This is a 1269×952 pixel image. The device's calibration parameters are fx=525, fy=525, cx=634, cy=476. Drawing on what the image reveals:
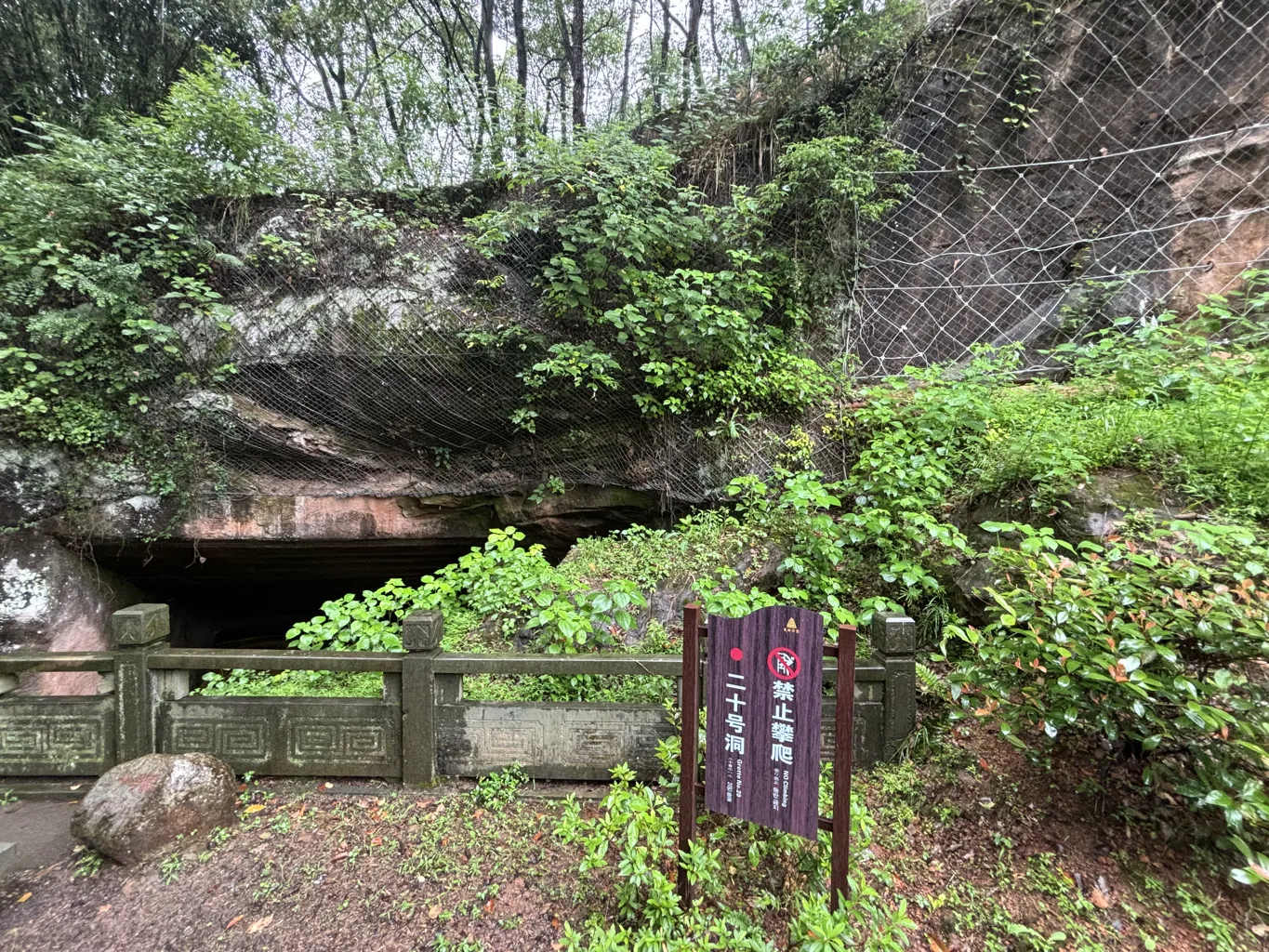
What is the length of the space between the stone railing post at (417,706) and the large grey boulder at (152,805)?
3.47 feet

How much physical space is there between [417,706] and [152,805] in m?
1.43

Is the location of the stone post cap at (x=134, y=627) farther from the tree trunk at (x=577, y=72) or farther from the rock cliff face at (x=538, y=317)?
the tree trunk at (x=577, y=72)

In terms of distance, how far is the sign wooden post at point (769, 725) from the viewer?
2092 millimetres

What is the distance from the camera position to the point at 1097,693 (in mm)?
2408

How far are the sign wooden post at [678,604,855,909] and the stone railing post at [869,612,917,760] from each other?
117 cm

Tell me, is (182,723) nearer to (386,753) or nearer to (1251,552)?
(386,753)

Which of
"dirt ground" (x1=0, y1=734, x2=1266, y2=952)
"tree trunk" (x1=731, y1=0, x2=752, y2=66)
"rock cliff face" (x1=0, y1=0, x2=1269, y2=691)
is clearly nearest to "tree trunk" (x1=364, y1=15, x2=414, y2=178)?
"rock cliff face" (x1=0, y1=0, x2=1269, y2=691)

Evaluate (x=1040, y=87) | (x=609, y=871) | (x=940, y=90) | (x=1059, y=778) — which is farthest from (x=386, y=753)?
(x=1040, y=87)

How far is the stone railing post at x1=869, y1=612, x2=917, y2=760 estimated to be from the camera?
315 centimetres

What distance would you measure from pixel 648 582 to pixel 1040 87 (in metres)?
7.72

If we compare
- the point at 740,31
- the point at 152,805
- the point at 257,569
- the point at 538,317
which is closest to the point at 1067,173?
the point at 740,31

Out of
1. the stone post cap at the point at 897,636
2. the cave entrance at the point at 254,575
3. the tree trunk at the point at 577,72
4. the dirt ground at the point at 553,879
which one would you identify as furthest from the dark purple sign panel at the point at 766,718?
the tree trunk at the point at 577,72

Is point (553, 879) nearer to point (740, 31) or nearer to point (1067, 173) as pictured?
point (1067, 173)

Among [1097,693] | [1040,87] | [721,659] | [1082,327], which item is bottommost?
[1097,693]
